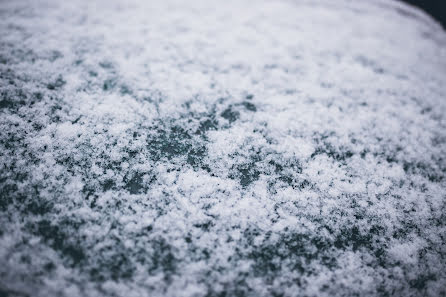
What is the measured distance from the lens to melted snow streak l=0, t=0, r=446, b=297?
0.84 m

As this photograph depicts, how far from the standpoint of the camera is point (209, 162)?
1094mm

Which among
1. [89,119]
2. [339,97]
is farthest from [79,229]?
[339,97]

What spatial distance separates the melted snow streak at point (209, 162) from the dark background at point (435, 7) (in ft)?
4.69

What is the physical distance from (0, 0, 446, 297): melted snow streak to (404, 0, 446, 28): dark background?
4.69ft

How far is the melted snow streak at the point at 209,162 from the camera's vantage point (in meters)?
0.84

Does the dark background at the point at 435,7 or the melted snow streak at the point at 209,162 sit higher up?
the dark background at the point at 435,7

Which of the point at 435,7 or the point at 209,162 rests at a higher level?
the point at 435,7

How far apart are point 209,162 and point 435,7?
343cm

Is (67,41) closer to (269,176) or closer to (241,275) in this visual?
(269,176)

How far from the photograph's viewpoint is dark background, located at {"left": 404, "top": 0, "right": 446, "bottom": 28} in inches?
107

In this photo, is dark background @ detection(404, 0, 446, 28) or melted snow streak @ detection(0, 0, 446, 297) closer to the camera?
melted snow streak @ detection(0, 0, 446, 297)

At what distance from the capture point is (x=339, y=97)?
149cm

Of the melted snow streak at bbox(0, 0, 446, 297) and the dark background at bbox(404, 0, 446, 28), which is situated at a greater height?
the dark background at bbox(404, 0, 446, 28)

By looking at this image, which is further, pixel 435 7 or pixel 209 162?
pixel 435 7
